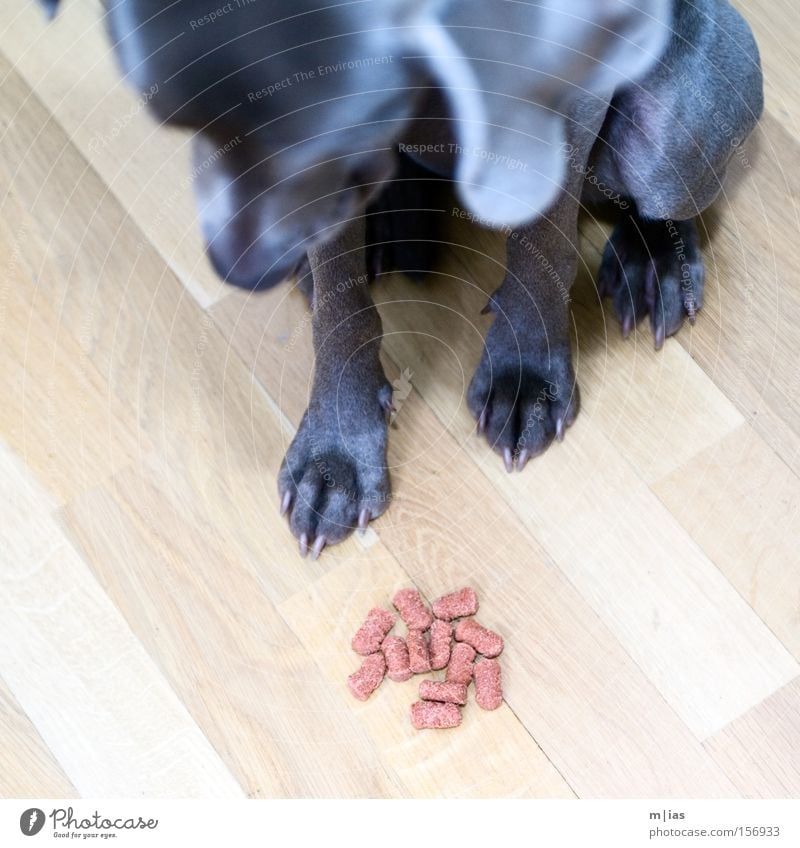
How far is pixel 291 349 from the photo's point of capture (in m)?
1.38

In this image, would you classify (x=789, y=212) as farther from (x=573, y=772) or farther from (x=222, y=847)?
(x=222, y=847)

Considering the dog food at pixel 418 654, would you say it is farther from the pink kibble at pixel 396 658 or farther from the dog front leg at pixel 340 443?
the dog front leg at pixel 340 443

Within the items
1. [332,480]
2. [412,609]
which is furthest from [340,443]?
[412,609]

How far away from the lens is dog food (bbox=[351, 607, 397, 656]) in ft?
4.14

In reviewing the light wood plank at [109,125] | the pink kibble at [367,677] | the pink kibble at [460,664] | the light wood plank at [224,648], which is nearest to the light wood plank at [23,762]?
the light wood plank at [224,648]

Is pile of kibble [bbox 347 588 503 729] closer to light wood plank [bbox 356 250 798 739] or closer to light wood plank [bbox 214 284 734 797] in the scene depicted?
light wood plank [bbox 214 284 734 797]

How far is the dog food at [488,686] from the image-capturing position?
1.24m

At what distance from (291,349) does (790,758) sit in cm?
72

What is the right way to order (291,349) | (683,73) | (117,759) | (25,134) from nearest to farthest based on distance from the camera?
1. (683,73)
2. (117,759)
3. (291,349)
4. (25,134)

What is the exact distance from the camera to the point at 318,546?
1300 millimetres

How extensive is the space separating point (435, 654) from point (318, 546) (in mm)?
177

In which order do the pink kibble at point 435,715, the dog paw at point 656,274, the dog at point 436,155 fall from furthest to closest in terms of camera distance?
the dog paw at point 656,274
the pink kibble at point 435,715
the dog at point 436,155

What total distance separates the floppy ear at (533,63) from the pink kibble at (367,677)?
51 centimetres

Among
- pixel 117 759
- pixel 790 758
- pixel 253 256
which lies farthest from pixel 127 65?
pixel 790 758
